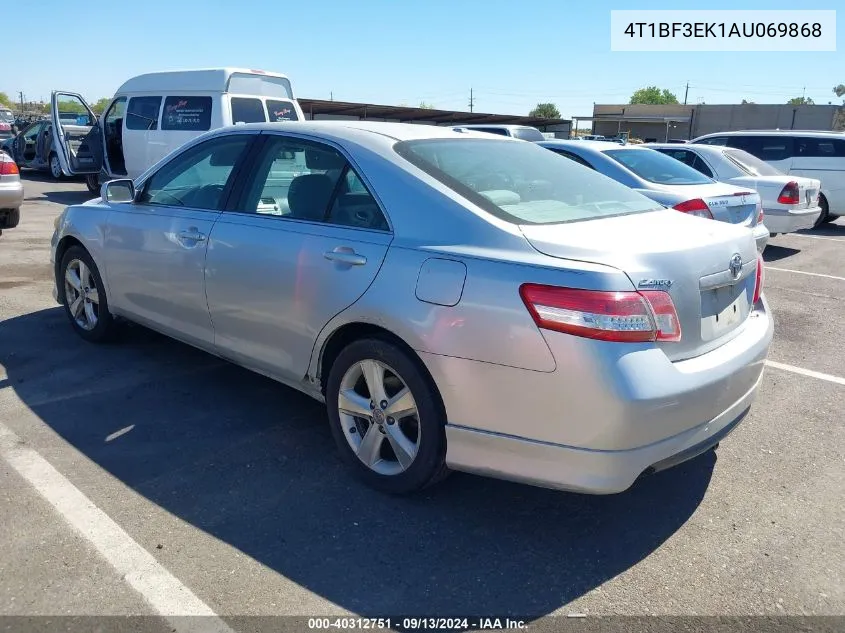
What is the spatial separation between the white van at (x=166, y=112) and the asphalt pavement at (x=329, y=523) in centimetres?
795

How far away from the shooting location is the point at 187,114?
11.9 meters

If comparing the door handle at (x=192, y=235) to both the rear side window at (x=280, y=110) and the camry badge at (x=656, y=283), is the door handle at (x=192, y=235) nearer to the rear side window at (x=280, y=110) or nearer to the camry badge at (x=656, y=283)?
the camry badge at (x=656, y=283)

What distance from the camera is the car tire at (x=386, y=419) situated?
9.93 ft

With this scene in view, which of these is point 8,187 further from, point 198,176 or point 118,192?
point 198,176

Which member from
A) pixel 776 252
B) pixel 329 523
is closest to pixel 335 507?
pixel 329 523

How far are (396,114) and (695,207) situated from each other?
28.8 metres

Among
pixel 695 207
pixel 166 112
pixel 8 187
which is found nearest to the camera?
pixel 695 207

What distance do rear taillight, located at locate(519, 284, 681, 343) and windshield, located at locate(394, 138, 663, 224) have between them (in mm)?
461

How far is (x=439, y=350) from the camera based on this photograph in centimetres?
289

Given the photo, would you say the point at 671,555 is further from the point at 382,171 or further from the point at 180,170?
the point at 180,170

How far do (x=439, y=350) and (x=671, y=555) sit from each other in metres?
1.27

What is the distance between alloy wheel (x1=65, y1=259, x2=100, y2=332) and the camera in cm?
520

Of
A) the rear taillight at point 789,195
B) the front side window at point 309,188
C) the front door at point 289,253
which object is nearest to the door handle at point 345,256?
the front door at point 289,253

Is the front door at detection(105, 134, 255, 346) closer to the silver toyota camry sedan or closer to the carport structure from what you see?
the silver toyota camry sedan
